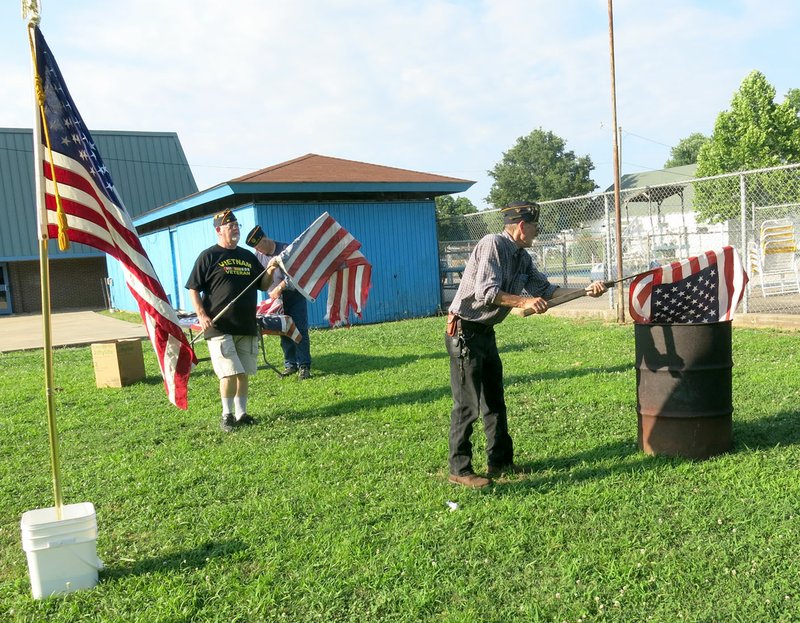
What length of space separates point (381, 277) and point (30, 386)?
8.43 meters

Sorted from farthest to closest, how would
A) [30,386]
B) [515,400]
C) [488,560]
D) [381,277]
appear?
[381,277] → [30,386] → [515,400] → [488,560]

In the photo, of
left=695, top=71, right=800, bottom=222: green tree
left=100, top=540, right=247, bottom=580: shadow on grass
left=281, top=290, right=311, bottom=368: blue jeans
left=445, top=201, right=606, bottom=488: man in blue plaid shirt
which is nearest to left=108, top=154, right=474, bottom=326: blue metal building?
left=281, top=290, right=311, bottom=368: blue jeans

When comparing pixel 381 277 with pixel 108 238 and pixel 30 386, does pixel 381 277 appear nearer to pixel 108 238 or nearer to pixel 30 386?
pixel 30 386

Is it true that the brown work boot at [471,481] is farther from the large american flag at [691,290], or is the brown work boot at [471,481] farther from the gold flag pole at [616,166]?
the gold flag pole at [616,166]

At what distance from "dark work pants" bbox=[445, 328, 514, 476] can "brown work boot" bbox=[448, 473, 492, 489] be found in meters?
0.03

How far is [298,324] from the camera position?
8961mm

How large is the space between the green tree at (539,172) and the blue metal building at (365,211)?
60.2 m

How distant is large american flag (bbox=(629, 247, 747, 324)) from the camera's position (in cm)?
496

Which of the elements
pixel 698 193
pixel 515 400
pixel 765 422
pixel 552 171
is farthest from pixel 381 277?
pixel 552 171

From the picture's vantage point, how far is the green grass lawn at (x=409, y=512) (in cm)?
322

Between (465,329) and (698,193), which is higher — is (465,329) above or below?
below

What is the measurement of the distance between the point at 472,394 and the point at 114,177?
31.3 meters

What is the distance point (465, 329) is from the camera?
461 centimetres

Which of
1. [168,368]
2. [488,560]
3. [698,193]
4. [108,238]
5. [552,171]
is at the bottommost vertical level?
[488,560]
